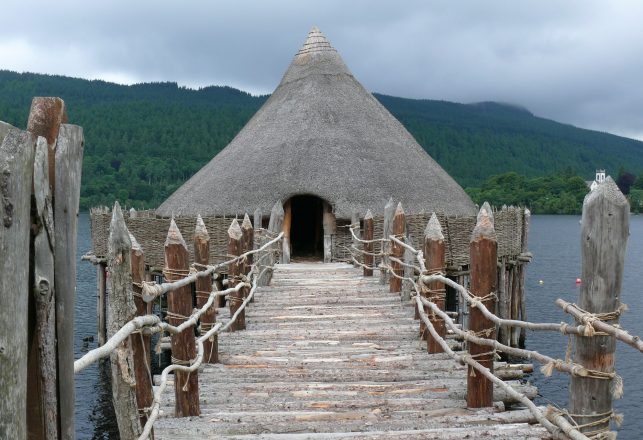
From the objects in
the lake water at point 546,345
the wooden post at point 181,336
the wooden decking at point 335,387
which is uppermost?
the wooden post at point 181,336

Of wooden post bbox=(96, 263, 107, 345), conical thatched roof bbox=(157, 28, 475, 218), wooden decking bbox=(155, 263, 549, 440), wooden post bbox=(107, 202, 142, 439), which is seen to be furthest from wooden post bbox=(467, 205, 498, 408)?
wooden post bbox=(96, 263, 107, 345)

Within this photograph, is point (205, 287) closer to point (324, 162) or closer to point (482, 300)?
point (482, 300)

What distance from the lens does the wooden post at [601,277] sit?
124 inches

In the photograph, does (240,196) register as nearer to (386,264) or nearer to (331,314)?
(386,264)

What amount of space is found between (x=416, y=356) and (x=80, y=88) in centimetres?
11756

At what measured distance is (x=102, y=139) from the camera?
Result: 84.6 m

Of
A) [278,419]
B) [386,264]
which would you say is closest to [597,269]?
[278,419]

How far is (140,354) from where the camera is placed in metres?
3.22

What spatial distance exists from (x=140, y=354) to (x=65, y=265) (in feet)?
3.89

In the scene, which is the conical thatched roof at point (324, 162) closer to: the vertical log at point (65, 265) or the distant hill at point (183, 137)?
the vertical log at point (65, 265)

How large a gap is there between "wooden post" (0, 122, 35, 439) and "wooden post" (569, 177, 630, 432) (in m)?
2.65

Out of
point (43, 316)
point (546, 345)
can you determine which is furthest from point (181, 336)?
point (546, 345)

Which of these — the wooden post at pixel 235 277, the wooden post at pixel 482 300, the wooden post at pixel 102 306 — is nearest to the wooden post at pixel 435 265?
the wooden post at pixel 482 300

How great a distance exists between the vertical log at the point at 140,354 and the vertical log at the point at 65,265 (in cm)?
97
